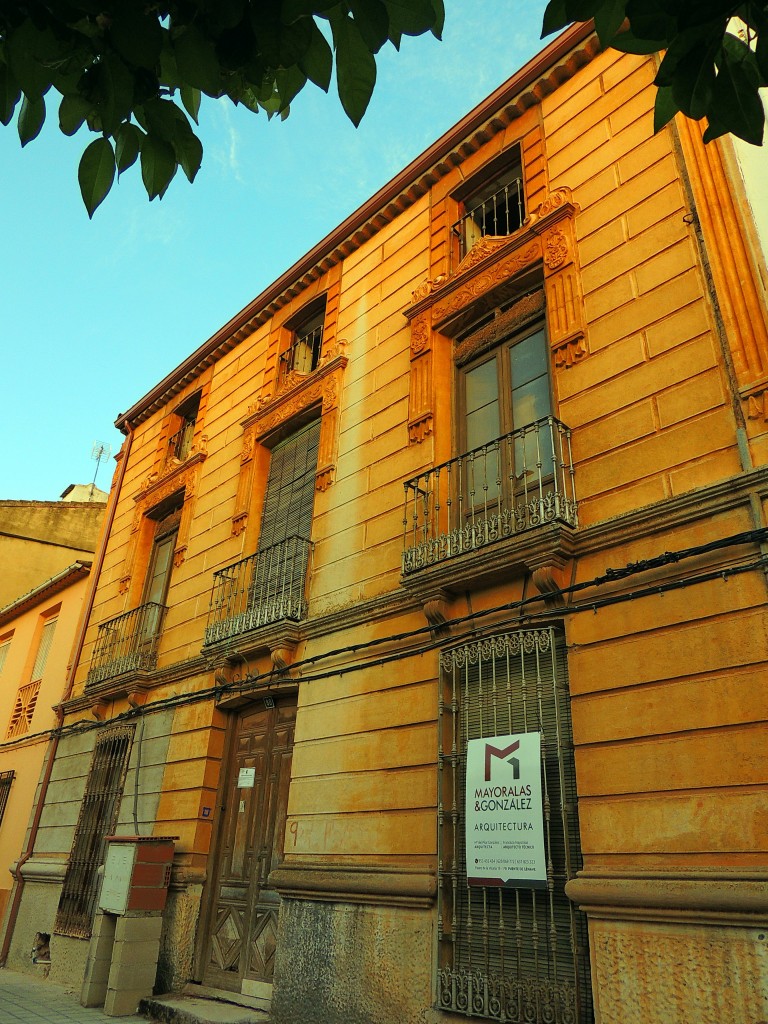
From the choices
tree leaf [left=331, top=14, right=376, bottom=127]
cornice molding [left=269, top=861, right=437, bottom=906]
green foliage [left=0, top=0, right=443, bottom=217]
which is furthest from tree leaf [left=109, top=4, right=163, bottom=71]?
cornice molding [left=269, top=861, right=437, bottom=906]

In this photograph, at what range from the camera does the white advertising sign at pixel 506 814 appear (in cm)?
564

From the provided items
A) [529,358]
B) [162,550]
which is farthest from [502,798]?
[162,550]

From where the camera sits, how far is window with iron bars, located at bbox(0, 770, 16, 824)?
13984mm

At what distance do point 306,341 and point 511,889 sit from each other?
8562 millimetres

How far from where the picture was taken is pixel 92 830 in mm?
10781

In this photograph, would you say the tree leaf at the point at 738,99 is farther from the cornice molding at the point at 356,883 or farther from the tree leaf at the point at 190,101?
the cornice molding at the point at 356,883

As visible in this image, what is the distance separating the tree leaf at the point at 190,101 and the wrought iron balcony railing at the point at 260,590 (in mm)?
6687

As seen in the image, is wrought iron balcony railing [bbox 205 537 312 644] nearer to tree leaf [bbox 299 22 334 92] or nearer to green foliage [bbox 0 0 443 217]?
green foliage [bbox 0 0 443 217]

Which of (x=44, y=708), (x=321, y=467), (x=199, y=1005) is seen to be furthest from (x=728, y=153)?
(x=44, y=708)

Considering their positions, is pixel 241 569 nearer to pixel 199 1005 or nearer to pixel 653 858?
pixel 199 1005

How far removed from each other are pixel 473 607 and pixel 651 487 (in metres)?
1.90

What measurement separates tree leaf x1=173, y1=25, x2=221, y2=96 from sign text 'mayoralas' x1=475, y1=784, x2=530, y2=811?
5.31 metres

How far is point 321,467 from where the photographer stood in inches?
375

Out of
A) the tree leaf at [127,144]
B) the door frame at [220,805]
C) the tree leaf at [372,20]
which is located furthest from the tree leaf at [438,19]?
the door frame at [220,805]
